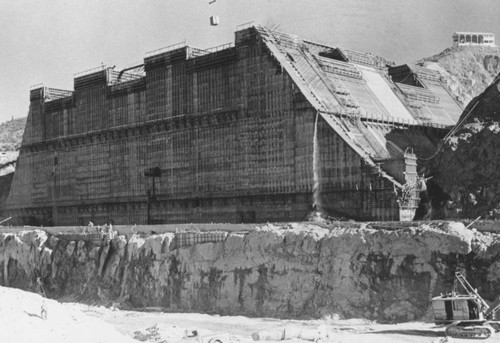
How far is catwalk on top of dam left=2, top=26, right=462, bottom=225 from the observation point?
60156mm

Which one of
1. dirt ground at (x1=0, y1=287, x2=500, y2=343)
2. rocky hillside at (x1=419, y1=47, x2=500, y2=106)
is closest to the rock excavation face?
A: dirt ground at (x1=0, y1=287, x2=500, y2=343)

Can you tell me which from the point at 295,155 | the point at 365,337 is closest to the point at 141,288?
the point at 295,155

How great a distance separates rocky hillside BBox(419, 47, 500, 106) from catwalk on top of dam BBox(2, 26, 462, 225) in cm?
2754

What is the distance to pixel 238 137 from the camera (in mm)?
66875

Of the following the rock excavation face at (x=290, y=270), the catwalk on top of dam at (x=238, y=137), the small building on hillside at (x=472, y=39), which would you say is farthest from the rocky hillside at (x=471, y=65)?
the rock excavation face at (x=290, y=270)

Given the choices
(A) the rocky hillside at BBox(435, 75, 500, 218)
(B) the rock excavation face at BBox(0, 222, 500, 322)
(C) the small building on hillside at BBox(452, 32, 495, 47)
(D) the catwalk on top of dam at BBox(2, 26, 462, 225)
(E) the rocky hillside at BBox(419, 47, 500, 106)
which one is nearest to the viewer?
(B) the rock excavation face at BBox(0, 222, 500, 322)

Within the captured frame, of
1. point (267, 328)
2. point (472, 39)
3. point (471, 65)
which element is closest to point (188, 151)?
point (267, 328)

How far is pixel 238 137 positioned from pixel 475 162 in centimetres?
2196

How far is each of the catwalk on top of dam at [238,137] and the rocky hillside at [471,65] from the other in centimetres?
2754

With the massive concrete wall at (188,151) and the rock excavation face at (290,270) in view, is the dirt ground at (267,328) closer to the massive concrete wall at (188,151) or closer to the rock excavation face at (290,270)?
the rock excavation face at (290,270)

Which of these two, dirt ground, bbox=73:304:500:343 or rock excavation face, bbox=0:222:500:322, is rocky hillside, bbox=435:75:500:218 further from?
dirt ground, bbox=73:304:500:343

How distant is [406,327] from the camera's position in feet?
131

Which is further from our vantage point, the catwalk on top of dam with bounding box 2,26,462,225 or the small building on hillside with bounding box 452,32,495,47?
the small building on hillside with bounding box 452,32,495,47

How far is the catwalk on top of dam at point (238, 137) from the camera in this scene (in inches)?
2368
